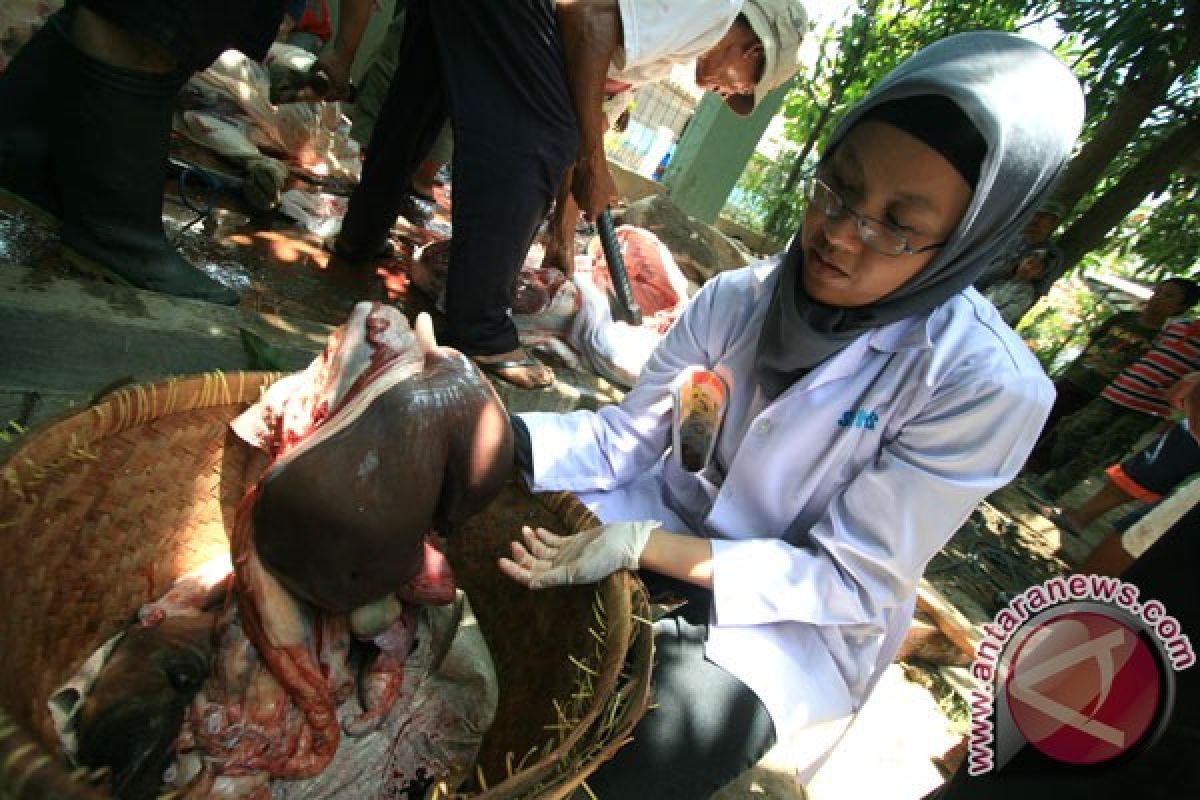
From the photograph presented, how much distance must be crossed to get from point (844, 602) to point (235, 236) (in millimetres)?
3178

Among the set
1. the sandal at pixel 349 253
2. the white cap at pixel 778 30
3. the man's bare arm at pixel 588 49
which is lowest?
the sandal at pixel 349 253

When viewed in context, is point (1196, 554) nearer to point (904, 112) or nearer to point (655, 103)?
point (904, 112)

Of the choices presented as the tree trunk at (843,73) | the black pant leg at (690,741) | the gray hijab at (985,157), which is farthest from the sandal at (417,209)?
the tree trunk at (843,73)

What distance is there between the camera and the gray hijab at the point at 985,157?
1.41 metres

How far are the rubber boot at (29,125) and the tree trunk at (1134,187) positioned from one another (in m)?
7.90

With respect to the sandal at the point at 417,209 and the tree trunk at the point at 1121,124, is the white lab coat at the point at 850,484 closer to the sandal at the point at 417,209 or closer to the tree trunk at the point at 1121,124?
the sandal at the point at 417,209

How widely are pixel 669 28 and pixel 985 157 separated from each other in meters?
1.47

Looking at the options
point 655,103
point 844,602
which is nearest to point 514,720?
point 844,602

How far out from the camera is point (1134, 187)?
683 centimetres

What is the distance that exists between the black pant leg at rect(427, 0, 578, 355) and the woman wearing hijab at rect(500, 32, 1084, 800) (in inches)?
45.4

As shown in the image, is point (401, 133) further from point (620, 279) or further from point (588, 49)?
point (620, 279)

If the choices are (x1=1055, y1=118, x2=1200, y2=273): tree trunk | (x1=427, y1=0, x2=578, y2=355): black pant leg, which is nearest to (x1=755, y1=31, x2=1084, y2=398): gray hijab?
(x1=427, y1=0, x2=578, y2=355): black pant leg

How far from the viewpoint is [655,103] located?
16.9 meters

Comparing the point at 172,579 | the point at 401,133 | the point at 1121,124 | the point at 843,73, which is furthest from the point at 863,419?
the point at 843,73
